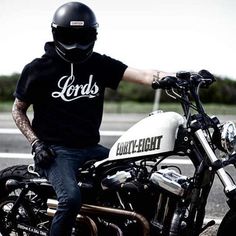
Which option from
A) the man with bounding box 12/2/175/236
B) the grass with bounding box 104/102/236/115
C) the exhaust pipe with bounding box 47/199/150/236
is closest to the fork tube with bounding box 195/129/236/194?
the exhaust pipe with bounding box 47/199/150/236

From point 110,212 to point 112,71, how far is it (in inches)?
39.2

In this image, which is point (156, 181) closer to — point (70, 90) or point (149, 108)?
point (70, 90)

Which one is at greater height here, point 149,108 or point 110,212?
point 110,212

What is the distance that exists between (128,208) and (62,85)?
91cm

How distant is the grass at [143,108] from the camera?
16.7 metres

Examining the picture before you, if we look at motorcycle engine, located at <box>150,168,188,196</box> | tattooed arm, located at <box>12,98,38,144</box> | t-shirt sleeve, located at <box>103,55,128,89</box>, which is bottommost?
motorcycle engine, located at <box>150,168,188,196</box>

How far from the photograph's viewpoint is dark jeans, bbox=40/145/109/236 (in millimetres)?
4344

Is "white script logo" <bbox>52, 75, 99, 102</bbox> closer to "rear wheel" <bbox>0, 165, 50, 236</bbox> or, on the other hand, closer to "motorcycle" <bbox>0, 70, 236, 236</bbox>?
"motorcycle" <bbox>0, 70, 236, 236</bbox>

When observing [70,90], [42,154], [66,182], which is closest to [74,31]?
[70,90]

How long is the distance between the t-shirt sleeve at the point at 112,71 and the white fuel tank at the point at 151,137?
61cm

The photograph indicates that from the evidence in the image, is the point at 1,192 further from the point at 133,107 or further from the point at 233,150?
the point at 133,107

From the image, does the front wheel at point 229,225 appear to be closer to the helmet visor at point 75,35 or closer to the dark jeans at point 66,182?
the dark jeans at point 66,182

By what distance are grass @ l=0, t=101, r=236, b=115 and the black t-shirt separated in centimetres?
1158

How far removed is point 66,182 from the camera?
438cm
